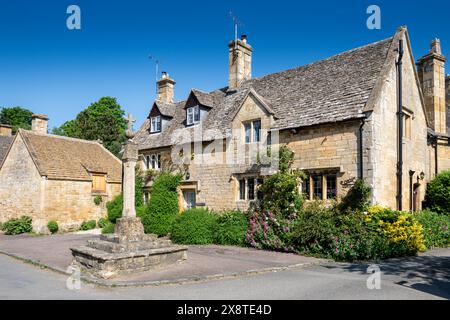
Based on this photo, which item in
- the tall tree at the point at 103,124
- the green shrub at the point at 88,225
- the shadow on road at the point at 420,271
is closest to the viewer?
the shadow on road at the point at 420,271

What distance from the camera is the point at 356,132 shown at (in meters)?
15.0

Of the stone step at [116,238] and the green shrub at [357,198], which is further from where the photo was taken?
the green shrub at [357,198]

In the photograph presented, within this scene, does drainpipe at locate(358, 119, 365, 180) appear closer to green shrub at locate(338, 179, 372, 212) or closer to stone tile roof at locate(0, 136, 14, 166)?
green shrub at locate(338, 179, 372, 212)

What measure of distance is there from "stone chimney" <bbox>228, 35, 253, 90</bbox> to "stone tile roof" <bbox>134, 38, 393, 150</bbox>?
578mm

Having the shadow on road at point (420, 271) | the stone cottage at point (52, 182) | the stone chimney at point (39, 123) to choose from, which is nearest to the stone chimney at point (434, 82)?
the shadow on road at point (420, 271)

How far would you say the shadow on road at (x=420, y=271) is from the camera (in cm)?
860

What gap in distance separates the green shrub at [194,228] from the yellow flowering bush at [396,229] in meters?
6.97

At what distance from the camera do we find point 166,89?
28000 millimetres

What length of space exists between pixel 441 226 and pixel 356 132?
550 centimetres

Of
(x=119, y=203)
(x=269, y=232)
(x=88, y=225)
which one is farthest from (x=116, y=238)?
(x=88, y=225)

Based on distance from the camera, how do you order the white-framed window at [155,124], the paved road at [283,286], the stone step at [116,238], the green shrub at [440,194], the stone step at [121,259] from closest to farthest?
1. the paved road at [283,286]
2. the stone step at [121,259]
3. the stone step at [116,238]
4. the green shrub at [440,194]
5. the white-framed window at [155,124]

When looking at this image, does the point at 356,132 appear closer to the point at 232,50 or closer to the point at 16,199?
the point at 232,50

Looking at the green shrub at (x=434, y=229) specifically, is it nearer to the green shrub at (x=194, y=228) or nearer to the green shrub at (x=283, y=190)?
the green shrub at (x=283, y=190)

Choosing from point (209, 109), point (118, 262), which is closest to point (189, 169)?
point (209, 109)
